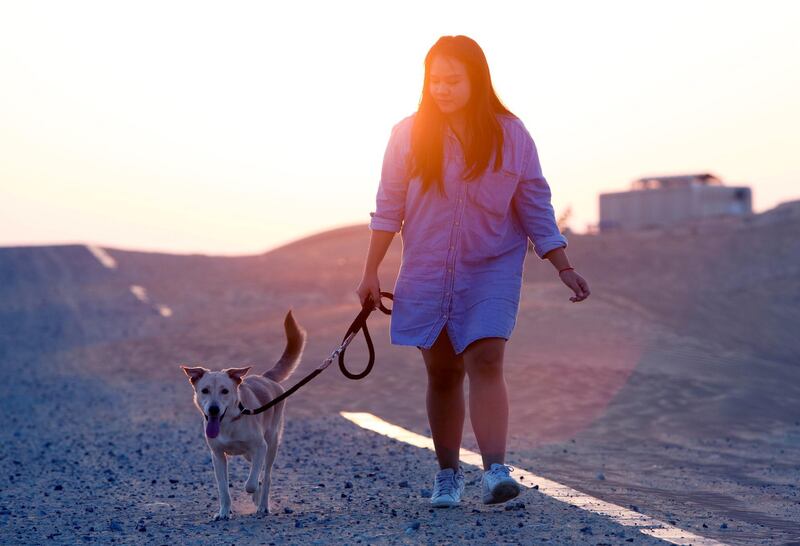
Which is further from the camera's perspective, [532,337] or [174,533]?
[532,337]

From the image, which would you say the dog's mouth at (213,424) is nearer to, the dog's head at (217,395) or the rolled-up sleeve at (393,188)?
the dog's head at (217,395)

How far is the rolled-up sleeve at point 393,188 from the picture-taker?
6422 millimetres

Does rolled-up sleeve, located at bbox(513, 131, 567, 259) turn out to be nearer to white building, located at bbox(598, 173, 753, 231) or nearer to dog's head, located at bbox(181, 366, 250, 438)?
dog's head, located at bbox(181, 366, 250, 438)

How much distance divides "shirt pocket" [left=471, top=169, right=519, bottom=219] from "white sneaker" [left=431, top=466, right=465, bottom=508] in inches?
58.3

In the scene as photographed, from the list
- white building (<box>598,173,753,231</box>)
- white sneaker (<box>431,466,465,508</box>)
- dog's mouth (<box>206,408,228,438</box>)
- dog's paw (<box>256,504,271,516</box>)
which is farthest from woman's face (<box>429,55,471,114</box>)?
white building (<box>598,173,753,231</box>)

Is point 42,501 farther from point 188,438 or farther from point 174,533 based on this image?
point 188,438

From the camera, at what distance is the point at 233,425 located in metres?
6.88

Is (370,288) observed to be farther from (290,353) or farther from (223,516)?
(290,353)

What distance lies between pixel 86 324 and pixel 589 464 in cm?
2546

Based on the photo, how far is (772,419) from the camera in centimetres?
1529

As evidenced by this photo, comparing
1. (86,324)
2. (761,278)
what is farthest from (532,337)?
(761,278)

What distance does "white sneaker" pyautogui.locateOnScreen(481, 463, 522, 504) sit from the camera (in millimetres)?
5992

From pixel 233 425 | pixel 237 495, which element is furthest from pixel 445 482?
pixel 237 495

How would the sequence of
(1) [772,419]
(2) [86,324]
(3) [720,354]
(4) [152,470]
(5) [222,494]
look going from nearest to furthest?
(5) [222,494], (4) [152,470], (1) [772,419], (3) [720,354], (2) [86,324]
